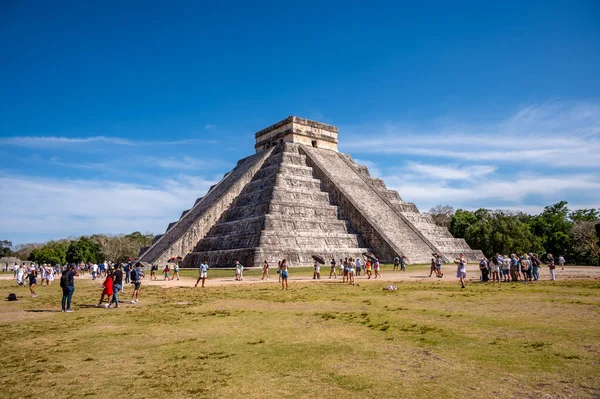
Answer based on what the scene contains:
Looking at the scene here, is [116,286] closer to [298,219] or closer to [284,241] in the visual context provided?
[284,241]

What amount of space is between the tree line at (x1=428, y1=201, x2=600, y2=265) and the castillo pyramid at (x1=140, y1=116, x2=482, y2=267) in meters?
8.72

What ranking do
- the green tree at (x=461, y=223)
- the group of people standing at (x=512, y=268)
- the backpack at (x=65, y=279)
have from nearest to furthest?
the backpack at (x=65, y=279) < the group of people standing at (x=512, y=268) < the green tree at (x=461, y=223)

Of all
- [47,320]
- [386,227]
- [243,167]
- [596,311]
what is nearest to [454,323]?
[596,311]

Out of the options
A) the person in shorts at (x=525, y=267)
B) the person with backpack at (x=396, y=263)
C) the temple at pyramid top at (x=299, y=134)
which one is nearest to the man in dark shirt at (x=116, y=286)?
the person in shorts at (x=525, y=267)

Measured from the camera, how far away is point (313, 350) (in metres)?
6.36

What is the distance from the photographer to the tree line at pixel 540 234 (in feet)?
128

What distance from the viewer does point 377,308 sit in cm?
1033

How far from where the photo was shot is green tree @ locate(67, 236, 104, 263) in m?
55.0

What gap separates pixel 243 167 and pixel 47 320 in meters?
30.1

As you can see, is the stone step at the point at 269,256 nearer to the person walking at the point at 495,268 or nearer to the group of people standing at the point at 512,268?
the group of people standing at the point at 512,268

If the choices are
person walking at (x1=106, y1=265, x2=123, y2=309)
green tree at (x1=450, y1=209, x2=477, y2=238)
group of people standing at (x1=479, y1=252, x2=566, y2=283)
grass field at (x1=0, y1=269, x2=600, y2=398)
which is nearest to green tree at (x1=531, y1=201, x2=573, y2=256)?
green tree at (x1=450, y1=209, x2=477, y2=238)

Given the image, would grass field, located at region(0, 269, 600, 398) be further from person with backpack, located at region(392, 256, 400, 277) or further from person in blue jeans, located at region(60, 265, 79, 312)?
person with backpack, located at region(392, 256, 400, 277)

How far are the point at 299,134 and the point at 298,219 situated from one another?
13491 mm

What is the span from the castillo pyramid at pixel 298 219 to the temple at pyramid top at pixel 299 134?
13 cm
